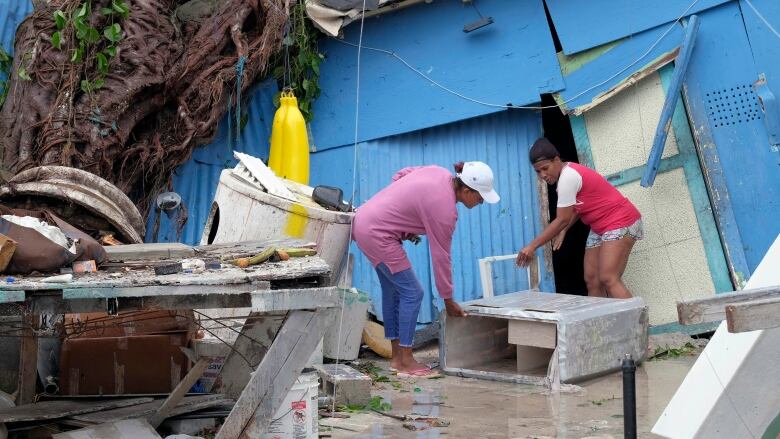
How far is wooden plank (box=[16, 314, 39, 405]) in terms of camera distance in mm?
5949

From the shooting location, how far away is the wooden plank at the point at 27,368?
5949 mm

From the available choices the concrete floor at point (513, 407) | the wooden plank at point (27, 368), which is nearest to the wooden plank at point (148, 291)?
the concrete floor at point (513, 407)

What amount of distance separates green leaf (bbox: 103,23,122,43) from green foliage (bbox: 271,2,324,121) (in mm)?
1473

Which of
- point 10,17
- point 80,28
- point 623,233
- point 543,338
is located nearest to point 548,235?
point 623,233

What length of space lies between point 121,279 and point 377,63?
5.33 m

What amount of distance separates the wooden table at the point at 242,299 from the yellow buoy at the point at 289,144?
3905mm

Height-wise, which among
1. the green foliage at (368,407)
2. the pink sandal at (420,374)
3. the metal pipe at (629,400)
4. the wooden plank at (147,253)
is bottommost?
the metal pipe at (629,400)

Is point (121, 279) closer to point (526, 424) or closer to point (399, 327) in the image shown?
point (526, 424)

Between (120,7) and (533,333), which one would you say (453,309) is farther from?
(120,7)

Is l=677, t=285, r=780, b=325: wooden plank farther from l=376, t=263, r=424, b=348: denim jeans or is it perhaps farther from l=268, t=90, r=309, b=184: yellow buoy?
l=268, t=90, r=309, b=184: yellow buoy

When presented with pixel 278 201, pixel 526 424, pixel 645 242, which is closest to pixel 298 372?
pixel 526 424

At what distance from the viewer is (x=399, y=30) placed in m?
9.38

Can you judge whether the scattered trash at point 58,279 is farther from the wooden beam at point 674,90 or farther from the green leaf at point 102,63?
the wooden beam at point 674,90

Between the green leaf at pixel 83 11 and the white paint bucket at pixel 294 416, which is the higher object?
the green leaf at pixel 83 11
